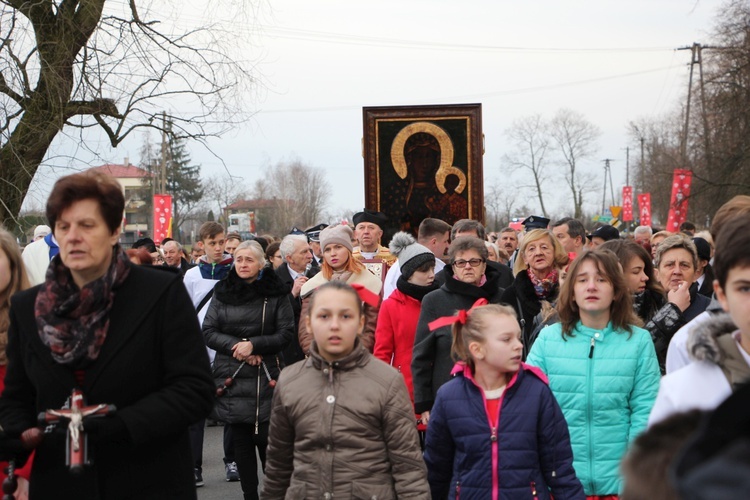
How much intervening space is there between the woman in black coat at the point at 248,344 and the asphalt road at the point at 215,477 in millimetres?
1068

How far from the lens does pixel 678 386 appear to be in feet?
8.74

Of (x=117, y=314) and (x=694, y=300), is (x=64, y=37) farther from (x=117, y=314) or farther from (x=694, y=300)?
(x=117, y=314)

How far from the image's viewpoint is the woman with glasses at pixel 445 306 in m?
7.04

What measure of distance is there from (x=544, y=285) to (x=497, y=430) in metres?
2.67

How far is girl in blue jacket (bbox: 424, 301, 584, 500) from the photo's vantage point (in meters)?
4.98

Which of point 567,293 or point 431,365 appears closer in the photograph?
point 567,293

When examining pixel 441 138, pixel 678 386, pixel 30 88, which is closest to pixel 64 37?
pixel 30 88

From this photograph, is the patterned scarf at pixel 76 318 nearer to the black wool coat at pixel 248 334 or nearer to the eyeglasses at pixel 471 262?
the eyeglasses at pixel 471 262

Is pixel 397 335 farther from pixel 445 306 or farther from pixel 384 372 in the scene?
pixel 384 372

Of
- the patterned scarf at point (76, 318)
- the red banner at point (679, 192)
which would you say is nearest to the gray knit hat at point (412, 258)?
the patterned scarf at point (76, 318)

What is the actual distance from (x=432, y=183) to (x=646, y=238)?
4131 mm

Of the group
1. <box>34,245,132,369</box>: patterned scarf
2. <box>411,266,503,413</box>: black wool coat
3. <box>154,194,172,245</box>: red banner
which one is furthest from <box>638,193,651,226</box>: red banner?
<box>34,245,132,369</box>: patterned scarf

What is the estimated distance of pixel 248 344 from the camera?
26.0ft

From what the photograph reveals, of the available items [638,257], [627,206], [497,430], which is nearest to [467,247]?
[638,257]
